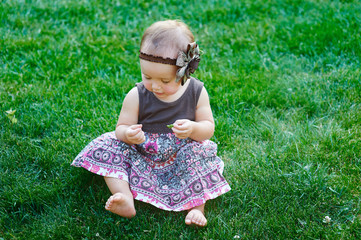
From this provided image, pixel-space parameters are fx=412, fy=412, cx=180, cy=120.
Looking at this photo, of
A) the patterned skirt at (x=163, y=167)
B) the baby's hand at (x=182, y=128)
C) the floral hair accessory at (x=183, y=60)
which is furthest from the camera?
the patterned skirt at (x=163, y=167)

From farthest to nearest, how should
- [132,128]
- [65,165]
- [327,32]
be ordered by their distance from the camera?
A: [327,32]
[65,165]
[132,128]

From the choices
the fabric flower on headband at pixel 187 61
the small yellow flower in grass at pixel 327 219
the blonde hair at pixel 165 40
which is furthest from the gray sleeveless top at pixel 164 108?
the small yellow flower in grass at pixel 327 219

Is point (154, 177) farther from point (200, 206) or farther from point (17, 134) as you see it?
point (17, 134)

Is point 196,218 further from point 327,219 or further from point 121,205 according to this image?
point 327,219

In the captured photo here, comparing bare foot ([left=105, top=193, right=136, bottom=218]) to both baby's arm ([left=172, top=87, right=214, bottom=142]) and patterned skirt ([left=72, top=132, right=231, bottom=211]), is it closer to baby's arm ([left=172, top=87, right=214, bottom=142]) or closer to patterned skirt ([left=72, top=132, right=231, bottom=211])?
patterned skirt ([left=72, top=132, right=231, bottom=211])

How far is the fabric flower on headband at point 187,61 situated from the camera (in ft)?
7.61

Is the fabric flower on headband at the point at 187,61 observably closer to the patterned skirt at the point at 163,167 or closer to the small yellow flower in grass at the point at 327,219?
the patterned skirt at the point at 163,167

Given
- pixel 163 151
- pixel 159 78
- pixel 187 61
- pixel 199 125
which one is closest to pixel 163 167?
pixel 163 151

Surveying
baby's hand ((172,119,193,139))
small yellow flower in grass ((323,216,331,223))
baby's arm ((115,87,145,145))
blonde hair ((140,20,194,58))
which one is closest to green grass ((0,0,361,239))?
small yellow flower in grass ((323,216,331,223))

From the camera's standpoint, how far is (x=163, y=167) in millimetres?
2732

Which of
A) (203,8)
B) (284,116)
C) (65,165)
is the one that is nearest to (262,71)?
(284,116)

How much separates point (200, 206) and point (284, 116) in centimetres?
135

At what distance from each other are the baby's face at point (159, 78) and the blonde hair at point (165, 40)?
69mm

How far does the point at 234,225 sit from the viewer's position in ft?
8.12
